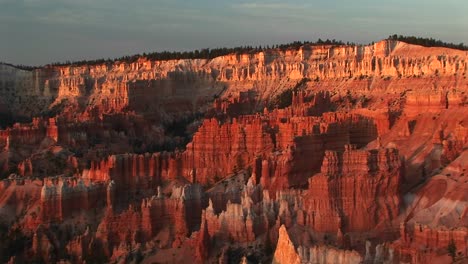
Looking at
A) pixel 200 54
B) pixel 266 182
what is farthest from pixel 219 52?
pixel 266 182

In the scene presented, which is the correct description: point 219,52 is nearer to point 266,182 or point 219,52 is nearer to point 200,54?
point 200,54

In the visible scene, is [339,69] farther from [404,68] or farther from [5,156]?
[5,156]

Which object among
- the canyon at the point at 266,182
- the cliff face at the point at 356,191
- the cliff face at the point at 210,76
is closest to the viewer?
the canyon at the point at 266,182

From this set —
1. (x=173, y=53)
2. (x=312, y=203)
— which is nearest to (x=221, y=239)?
(x=312, y=203)

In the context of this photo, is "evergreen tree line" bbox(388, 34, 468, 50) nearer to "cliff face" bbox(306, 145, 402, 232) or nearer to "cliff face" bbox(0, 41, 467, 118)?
"cliff face" bbox(0, 41, 467, 118)

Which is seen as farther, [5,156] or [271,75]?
[271,75]

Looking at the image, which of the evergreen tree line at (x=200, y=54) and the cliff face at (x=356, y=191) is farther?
the evergreen tree line at (x=200, y=54)

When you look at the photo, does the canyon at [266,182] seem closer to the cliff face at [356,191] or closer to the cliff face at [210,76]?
the cliff face at [356,191]

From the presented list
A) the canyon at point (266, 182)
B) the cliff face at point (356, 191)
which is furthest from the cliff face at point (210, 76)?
the cliff face at point (356, 191)
